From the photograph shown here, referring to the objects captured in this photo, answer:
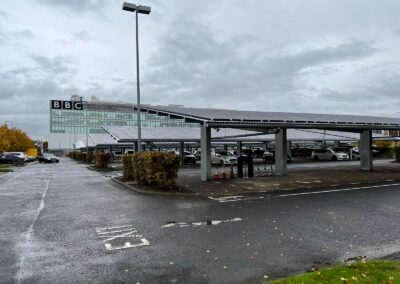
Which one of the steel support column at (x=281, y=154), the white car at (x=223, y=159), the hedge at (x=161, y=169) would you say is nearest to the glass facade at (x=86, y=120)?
the white car at (x=223, y=159)

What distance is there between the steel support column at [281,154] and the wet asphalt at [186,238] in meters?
9.34

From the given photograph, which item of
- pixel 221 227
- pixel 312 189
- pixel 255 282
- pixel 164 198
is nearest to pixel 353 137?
pixel 312 189

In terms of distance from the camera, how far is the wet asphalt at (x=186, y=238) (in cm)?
596

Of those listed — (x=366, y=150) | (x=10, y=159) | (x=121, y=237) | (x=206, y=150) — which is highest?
(x=206, y=150)

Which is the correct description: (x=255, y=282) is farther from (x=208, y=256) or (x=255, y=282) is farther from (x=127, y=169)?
(x=127, y=169)

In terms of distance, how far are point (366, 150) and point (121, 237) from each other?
76.0ft

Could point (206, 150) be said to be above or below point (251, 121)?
below

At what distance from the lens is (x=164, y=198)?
14.0 meters

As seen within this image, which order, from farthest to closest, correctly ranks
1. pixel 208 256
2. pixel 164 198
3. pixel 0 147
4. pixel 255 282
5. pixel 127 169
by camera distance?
pixel 0 147, pixel 127 169, pixel 164 198, pixel 208 256, pixel 255 282

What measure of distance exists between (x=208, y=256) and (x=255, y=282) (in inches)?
55.2

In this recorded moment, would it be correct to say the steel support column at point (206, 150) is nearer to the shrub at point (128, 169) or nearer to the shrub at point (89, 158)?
the shrub at point (128, 169)

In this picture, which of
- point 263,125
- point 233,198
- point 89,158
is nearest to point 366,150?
point 263,125

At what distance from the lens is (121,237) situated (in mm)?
8203

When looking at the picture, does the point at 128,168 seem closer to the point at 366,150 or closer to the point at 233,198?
the point at 233,198
